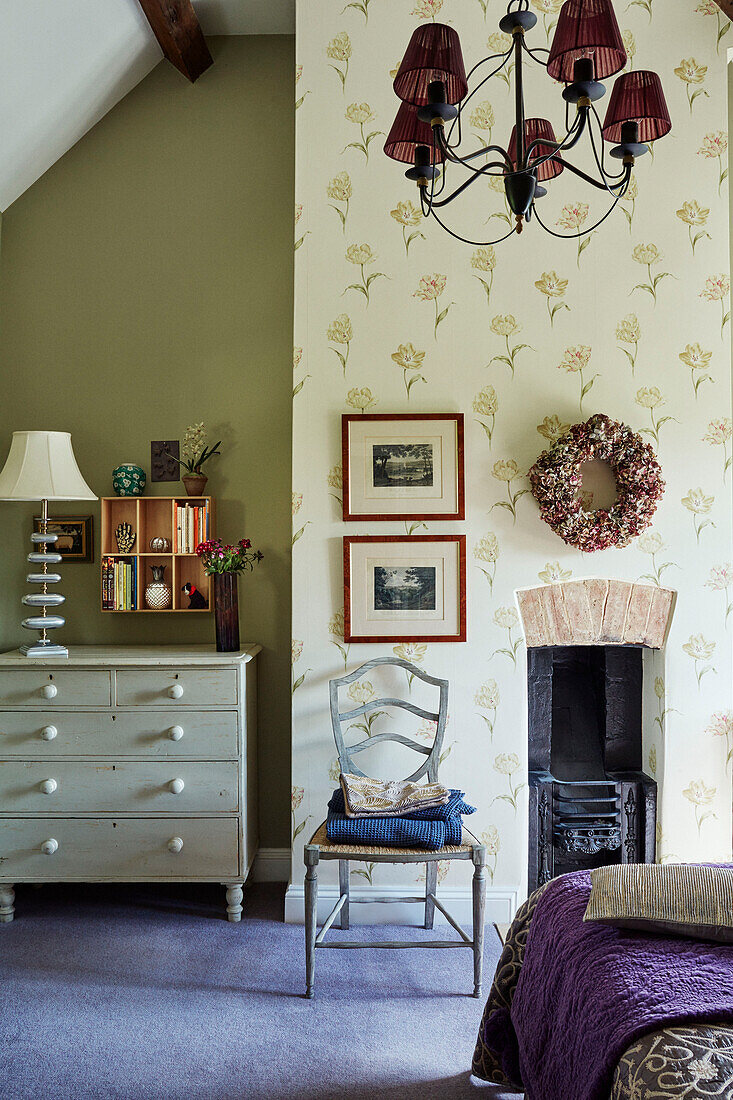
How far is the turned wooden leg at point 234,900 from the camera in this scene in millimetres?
3195

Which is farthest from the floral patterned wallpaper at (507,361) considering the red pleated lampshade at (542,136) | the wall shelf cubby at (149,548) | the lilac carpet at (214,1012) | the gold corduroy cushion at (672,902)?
the gold corduroy cushion at (672,902)

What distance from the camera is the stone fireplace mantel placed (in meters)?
3.24

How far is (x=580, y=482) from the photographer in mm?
3141

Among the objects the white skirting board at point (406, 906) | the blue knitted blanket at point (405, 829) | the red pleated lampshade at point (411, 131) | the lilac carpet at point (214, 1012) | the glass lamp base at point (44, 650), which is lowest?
the lilac carpet at point (214, 1012)

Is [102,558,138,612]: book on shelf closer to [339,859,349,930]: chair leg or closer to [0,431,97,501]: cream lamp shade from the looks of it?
[0,431,97,501]: cream lamp shade

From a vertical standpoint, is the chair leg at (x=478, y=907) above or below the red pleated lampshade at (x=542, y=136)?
below

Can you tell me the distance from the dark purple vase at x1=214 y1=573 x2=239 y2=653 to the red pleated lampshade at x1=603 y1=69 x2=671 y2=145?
2.09 meters

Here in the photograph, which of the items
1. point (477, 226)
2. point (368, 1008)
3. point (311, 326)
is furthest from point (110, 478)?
point (368, 1008)

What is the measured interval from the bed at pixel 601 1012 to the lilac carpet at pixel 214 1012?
39cm

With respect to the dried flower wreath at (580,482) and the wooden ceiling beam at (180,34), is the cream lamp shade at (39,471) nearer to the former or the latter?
the wooden ceiling beam at (180,34)

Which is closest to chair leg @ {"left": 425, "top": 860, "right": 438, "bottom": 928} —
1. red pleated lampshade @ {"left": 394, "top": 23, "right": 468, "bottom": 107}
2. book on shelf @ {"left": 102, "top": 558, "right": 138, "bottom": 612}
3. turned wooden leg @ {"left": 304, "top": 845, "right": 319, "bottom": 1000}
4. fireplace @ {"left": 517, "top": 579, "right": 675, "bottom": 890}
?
fireplace @ {"left": 517, "top": 579, "right": 675, "bottom": 890}

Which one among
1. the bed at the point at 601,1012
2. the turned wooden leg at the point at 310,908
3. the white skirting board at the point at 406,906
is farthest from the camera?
the white skirting board at the point at 406,906

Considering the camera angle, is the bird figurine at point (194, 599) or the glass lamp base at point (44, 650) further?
the bird figurine at point (194, 599)

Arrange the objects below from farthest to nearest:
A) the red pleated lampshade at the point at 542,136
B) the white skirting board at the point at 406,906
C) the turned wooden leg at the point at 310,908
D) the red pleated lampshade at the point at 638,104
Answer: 1. the white skirting board at the point at 406,906
2. the turned wooden leg at the point at 310,908
3. the red pleated lampshade at the point at 542,136
4. the red pleated lampshade at the point at 638,104
